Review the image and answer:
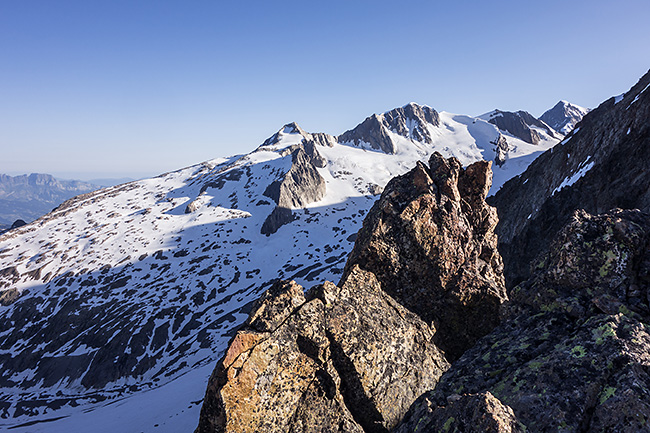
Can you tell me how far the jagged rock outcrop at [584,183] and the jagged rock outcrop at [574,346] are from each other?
22.0m

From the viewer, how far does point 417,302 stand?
588 inches

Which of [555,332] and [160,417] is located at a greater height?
[555,332]

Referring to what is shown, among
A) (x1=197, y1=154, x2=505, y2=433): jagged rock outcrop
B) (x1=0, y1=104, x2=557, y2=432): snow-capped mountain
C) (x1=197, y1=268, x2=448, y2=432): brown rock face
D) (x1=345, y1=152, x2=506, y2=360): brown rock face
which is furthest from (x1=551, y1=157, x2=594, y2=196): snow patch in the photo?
(x1=0, y1=104, x2=557, y2=432): snow-capped mountain

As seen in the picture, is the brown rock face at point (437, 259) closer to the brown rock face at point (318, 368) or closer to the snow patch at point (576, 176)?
the brown rock face at point (318, 368)

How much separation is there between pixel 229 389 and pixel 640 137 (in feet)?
142

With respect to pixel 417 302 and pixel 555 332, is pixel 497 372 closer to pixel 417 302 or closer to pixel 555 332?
pixel 555 332

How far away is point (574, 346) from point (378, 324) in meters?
6.70

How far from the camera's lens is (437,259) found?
50.2 feet

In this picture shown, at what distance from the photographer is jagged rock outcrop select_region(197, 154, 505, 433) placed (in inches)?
411

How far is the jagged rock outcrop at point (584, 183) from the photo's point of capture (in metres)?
29.2

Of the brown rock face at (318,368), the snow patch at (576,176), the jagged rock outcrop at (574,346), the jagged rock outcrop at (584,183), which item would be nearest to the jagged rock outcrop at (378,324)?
the brown rock face at (318,368)

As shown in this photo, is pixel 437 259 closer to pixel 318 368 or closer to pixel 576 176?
pixel 318 368

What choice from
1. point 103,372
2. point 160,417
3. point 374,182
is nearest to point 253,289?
point 103,372

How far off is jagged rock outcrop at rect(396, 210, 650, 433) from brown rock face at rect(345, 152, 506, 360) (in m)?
3.94
